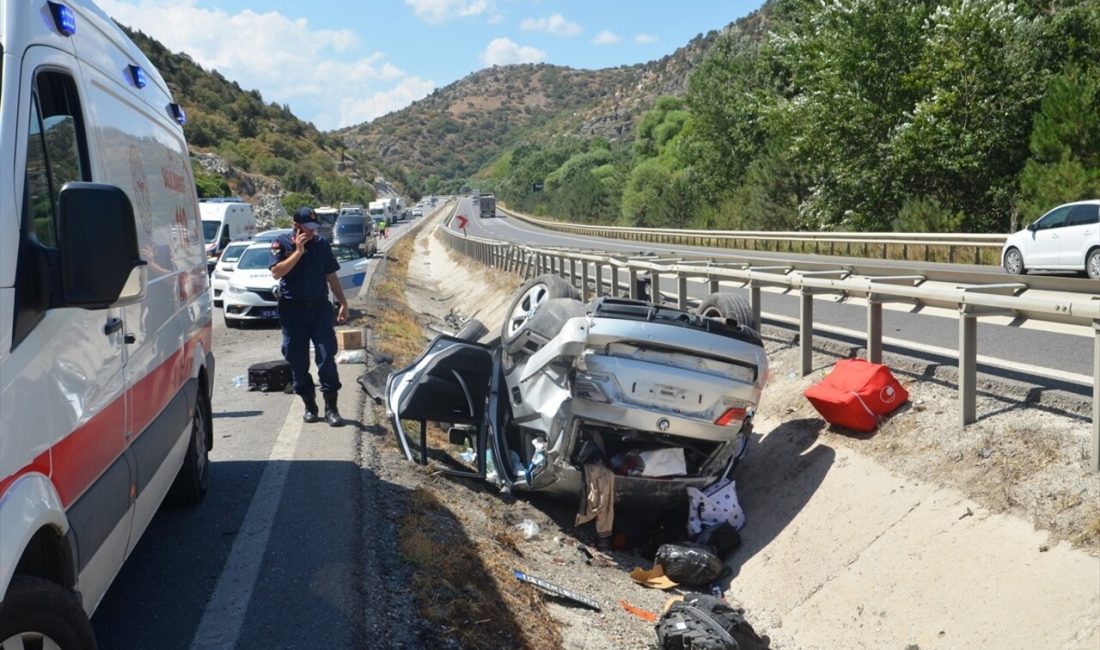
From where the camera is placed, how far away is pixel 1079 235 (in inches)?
709

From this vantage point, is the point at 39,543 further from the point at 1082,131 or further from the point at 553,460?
the point at 1082,131

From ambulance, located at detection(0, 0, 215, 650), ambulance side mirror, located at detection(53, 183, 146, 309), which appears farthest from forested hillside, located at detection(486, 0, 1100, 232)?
ambulance side mirror, located at detection(53, 183, 146, 309)

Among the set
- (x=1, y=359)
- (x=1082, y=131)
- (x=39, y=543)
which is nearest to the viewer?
(x=1, y=359)

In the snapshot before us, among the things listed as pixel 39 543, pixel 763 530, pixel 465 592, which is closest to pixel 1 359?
pixel 39 543

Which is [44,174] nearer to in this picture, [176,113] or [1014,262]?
[176,113]

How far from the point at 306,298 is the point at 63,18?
4.78 metres

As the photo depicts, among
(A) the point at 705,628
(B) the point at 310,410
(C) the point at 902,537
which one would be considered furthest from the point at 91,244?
(B) the point at 310,410

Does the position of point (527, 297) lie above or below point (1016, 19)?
below

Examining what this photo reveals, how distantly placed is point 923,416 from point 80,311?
227 inches

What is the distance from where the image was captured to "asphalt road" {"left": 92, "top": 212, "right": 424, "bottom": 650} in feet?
15.2

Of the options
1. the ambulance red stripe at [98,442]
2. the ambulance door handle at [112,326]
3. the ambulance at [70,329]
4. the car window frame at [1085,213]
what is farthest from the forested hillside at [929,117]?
the ambulance door handle at [112,326]

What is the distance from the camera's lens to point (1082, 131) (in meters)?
28.6

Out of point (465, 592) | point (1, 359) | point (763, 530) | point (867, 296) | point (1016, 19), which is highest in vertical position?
point (1016, 19)

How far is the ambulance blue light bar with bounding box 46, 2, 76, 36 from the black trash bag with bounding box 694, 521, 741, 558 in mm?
5463
